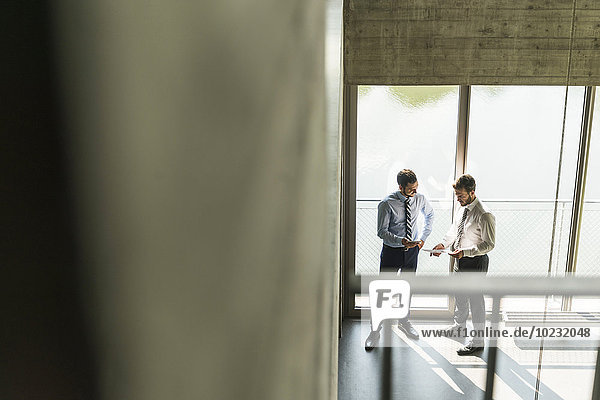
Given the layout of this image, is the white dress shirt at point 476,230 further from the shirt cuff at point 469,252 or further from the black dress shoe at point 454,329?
the black dress shoe at point 454,329

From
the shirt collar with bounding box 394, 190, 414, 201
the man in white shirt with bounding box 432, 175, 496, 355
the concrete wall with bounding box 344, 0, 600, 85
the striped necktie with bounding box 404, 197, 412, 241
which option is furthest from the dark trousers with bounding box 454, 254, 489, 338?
Answer: the concrete wall with bounding box 344, 0, 600, 85

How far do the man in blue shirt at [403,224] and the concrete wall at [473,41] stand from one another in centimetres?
41

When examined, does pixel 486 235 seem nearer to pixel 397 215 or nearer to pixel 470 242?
pixel 470 242

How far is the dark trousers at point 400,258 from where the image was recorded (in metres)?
2.03

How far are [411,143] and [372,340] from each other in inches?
32.4

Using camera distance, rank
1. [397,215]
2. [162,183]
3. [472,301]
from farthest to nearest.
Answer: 1. [472,301]
2. [397,215]
3. [162,183]

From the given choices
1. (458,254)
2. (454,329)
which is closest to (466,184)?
(458,254)

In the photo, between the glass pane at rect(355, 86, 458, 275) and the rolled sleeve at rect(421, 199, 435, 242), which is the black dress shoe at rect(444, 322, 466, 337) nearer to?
the glass pane at rect(355, 86, 458, 275)

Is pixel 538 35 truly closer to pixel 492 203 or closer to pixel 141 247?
pixel 492 203

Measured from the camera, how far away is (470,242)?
6.37ft

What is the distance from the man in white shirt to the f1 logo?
0.21 meters

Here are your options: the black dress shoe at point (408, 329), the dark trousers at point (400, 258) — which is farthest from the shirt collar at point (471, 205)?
the black dress shoe at point (408, 329)

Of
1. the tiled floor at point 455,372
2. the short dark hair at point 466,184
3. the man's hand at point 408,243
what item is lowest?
the tiled floor at point 455,372

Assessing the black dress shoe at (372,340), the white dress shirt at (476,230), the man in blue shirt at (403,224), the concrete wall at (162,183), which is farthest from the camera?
the black dress shoe at (372,340)
